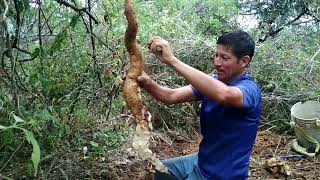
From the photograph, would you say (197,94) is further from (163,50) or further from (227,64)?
(163,50)

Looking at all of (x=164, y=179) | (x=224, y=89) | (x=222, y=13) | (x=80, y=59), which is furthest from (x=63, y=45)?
(x=222, y=13)

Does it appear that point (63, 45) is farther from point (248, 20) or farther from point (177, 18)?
point (248, 20)

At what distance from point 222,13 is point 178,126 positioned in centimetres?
261

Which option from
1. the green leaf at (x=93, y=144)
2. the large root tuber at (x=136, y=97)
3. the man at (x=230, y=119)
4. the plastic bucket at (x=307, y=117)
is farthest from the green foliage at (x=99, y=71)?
the man at (x=230, y=119)

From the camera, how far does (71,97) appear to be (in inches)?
131

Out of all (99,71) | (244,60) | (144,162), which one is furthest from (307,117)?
(244,60)

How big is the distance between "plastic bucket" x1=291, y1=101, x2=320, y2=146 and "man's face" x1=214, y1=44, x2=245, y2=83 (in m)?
2.46

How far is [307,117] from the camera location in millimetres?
5086

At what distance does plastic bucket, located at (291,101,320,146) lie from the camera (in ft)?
15.7

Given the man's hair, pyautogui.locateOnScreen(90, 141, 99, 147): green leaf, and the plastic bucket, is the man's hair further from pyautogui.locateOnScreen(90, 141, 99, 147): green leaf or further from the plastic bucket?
the plastic bucket

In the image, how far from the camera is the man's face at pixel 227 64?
2469 mm

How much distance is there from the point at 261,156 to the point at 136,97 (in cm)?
275

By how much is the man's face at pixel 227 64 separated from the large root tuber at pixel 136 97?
40 cm

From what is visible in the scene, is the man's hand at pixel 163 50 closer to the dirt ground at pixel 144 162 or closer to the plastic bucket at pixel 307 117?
the dirt ground at pixel 144 162
